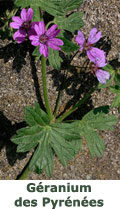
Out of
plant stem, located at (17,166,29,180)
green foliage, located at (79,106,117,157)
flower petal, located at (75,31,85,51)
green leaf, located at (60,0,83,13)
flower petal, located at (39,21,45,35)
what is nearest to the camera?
flower petal, located at (39,21,45,35)

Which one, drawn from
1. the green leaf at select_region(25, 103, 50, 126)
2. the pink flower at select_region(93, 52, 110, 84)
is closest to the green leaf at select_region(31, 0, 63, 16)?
the pink flower at select_region(93, 52, 110, 84)

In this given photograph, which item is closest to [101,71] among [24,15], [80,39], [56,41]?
[80,39]

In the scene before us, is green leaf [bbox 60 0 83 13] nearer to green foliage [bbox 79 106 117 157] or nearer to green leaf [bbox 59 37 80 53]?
green leaf [bbox 59 37 80 53]

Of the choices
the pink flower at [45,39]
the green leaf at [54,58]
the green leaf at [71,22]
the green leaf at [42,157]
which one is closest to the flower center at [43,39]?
the pink flower at [45,39]

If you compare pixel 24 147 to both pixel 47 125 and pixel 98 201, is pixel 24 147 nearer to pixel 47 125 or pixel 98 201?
pixel 47 125

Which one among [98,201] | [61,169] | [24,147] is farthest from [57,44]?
[98,201]
